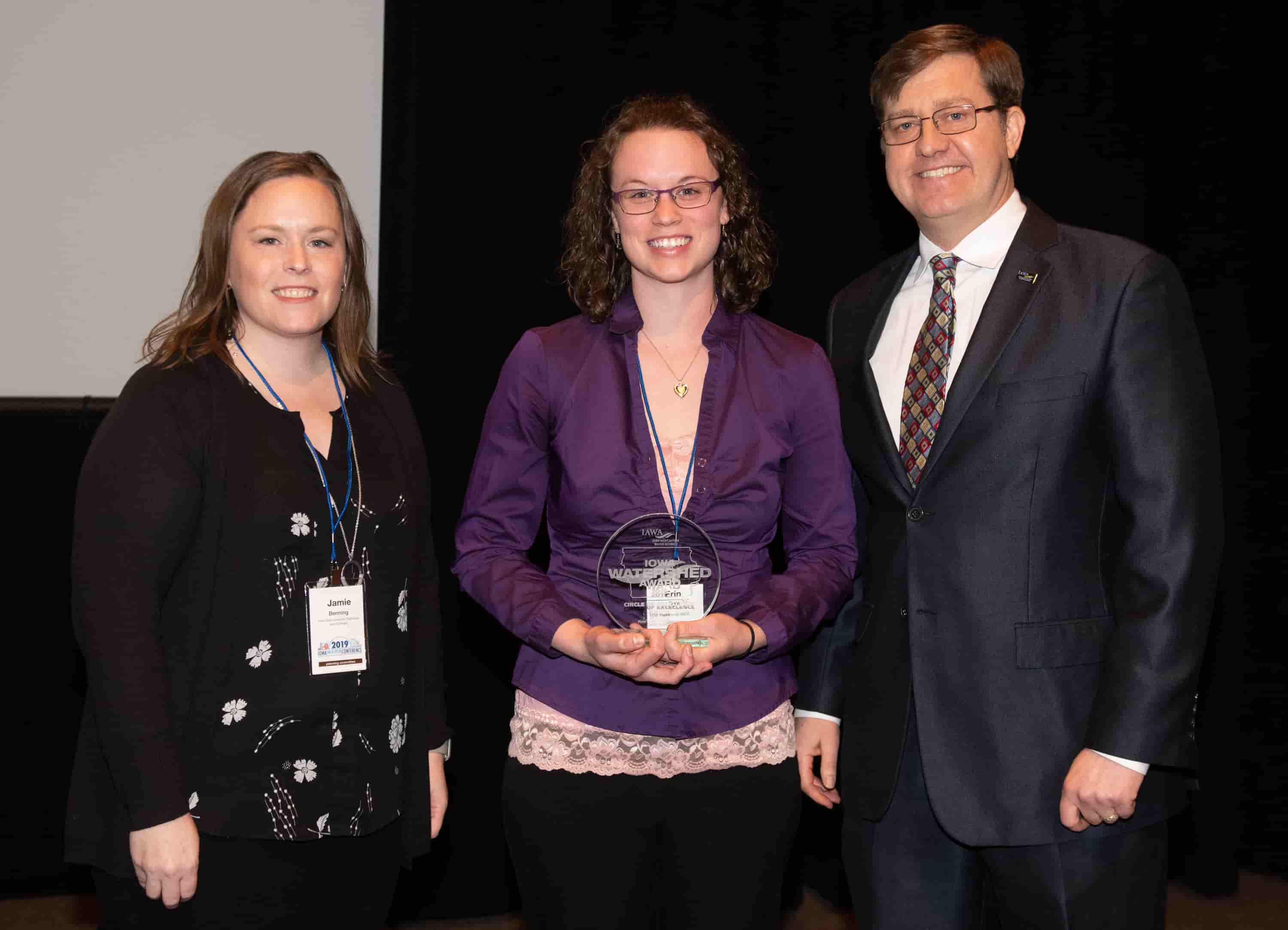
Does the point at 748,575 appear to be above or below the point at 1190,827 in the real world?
above

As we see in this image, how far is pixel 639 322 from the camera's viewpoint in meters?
2.18

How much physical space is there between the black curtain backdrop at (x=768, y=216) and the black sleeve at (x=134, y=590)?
1.62m

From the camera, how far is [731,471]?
2.04 meters

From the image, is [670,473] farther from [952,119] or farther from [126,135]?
[126,135]

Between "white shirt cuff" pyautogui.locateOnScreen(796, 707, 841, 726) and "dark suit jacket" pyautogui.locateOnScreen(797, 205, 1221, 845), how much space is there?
0.19 metres

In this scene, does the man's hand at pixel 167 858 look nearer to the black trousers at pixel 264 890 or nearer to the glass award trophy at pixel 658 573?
the black trousers at pixel 264 890

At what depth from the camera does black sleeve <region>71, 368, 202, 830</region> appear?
1.69m

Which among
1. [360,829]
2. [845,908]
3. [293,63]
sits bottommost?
[845,908]

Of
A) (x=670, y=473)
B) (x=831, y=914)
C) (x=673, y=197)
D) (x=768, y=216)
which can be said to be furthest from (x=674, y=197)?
(x=831, y=914)

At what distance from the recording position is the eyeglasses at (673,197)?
2070 millimetres

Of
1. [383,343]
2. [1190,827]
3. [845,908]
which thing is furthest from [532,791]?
[1190,827]

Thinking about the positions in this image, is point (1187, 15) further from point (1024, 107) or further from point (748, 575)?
point (748, 575)

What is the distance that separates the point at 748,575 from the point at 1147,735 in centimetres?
70

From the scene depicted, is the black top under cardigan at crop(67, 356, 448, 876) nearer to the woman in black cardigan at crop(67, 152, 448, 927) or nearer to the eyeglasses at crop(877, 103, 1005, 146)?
the woman in black cardigan at crop(67, 152, 448, 927)
